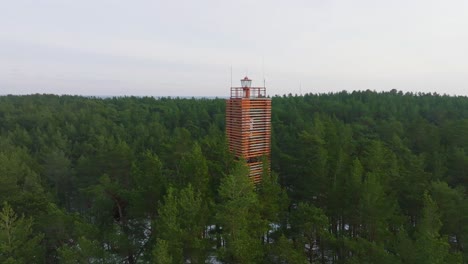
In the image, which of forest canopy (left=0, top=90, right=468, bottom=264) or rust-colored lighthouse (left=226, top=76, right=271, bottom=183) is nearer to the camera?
forest canopy (left=0, top=90, right=468, bottom=264)

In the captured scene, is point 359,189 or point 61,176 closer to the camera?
point 359,189

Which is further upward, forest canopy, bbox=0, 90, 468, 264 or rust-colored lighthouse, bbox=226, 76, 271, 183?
rust-colored lighthouse, bbox=226, 76, 271, 183

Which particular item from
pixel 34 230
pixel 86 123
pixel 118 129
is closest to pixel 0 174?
pixel 34 230

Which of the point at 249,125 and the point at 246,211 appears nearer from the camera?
the point at 246,211

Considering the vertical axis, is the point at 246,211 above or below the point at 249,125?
below

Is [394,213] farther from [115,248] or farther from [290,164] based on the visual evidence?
[115,248]

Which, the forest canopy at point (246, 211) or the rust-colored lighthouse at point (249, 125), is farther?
the rust-colored lighthouse at point (249, 125)

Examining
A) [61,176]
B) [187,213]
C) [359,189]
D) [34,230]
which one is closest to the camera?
[187,213]

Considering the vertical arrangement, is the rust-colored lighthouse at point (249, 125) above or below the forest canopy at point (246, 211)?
above
